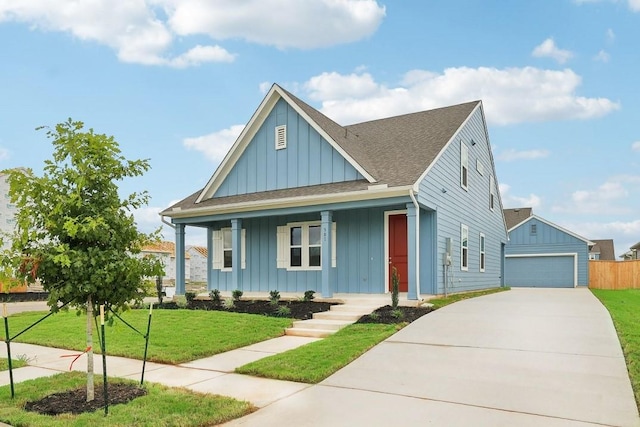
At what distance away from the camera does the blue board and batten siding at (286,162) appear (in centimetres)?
1388

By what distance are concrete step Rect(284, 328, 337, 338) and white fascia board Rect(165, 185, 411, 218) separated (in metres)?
3.84

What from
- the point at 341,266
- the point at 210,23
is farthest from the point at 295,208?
the point at 210,23

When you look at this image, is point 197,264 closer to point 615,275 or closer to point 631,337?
point 615,275

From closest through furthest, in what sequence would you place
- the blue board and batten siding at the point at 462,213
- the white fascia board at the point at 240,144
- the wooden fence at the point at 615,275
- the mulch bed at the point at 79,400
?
the mulch bed at the point at 79,400, the blue board and batten siding at the point at 462,213, the white fascia board at the point at 240,144, the wooden fence at the point at 615,275

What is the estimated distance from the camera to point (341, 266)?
45.8 ft

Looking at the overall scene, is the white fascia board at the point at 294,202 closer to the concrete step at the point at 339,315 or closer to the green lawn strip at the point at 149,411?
the concrete step at the point at 339,315

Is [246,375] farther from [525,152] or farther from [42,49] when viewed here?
[525,152]

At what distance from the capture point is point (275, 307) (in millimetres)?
11914

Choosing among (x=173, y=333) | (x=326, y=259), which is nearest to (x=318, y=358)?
(x=173, y=333)

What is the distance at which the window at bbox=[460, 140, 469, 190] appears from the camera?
1593cm

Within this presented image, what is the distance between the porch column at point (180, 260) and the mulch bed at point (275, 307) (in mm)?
2458

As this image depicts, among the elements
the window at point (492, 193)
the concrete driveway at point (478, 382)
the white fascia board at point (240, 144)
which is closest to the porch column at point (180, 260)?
the white fascia board at point (240, 144)

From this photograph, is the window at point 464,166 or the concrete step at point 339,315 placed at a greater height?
the window at point 464,166

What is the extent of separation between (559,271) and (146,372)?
26.4 metres
